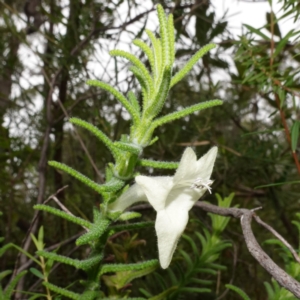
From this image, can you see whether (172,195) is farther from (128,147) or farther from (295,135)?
(295,135)

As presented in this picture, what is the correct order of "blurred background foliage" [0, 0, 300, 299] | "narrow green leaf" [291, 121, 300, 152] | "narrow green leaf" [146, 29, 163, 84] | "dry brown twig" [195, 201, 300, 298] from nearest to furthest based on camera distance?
"dry brown twig" [195, 201, 300, 298], "narrow green leaf" [146, 29, 163, 84], "narrow green leaf" [291, 121, 300, 152], "blurred background foliage" [0, 0, 300, 299]

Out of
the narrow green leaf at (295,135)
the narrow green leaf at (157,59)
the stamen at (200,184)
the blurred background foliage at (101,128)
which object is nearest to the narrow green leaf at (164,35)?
the narrow green leaf at (157,59)

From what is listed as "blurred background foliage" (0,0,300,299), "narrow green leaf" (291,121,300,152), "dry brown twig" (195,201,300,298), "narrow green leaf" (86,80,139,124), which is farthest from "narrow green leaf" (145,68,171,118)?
"blurred background foliage" (0,0,300,299)

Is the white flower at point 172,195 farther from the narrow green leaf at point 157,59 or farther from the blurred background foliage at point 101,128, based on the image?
the blurred background foliage at point 101,128

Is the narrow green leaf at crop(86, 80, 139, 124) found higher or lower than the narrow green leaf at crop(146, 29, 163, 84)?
lower

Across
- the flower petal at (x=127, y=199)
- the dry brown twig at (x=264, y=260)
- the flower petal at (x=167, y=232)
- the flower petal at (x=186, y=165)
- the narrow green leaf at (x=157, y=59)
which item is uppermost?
the narrow green leaf at (x=157, y=59)

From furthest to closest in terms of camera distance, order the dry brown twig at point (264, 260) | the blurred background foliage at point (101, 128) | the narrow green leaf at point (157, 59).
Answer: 1. the blurred background foliage at point (101, 128)
2. the narrow green leaf at point (157, 59)
3. the dry brown twig at point (264, 260)

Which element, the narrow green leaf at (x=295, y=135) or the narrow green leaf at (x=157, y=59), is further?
the narrow green leaf at (x=295, y=135)

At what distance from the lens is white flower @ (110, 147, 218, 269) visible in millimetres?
401

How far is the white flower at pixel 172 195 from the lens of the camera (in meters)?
0.40

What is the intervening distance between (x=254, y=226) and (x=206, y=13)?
807 mm

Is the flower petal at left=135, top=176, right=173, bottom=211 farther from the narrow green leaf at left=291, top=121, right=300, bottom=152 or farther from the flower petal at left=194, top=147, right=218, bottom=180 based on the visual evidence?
the narrow green leaf at left=291, top=121, right=300, bottom=152

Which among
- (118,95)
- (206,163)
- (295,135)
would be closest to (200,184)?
(206,163)

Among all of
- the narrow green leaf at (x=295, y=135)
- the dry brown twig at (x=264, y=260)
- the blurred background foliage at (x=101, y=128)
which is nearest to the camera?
the dry brown twig at (x=264, y=260)
